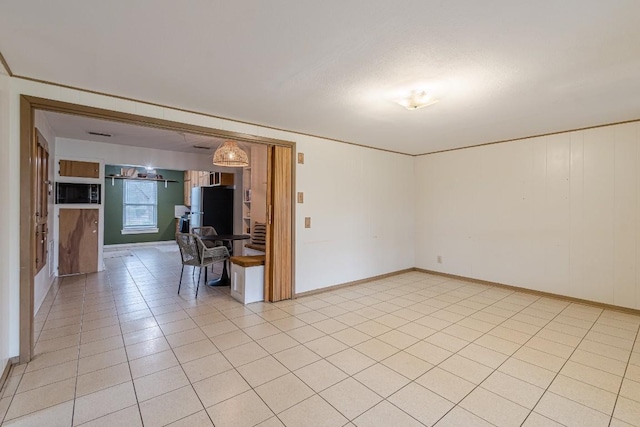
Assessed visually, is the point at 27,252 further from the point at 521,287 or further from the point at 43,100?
the point at 521,287

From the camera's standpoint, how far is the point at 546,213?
14.3 feet

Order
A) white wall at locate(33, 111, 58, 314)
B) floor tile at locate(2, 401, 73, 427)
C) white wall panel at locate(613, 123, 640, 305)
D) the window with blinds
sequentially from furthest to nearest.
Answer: the window with blinds
white wall panel at locate(613, 123, 640, 305)
white wall at locate(33, 111, 58, 314)
floor tile at locate(2, 401, 73, 427)

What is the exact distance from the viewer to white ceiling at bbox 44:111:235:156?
166 inches

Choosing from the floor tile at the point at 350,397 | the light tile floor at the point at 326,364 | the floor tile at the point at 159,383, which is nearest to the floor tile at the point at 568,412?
the light tile floor at the point at 326,364

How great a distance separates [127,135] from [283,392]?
4.90m

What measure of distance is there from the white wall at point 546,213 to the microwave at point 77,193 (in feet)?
20.9

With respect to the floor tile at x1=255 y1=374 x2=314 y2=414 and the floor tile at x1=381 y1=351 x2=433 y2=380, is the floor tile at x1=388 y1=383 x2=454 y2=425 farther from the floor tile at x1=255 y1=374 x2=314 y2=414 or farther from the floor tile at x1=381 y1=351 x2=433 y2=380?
the floor tile at x1=255 y1=374 x2=314 y2=414

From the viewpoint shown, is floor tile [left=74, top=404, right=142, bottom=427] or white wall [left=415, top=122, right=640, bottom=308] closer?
floor tile [left=74, top=404, right=142, bottom=427]

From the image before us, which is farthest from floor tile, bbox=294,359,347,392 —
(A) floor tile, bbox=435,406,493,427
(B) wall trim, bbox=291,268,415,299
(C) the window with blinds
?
(C) the window with blinds

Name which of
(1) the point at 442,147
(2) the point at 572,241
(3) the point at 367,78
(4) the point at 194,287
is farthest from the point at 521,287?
(4) the point at 194,287

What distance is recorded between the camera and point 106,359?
2.54m

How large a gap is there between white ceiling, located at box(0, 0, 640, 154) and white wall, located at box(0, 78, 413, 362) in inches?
7.7

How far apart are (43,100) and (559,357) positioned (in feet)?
16.3

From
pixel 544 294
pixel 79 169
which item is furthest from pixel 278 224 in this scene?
pixel 79 169
